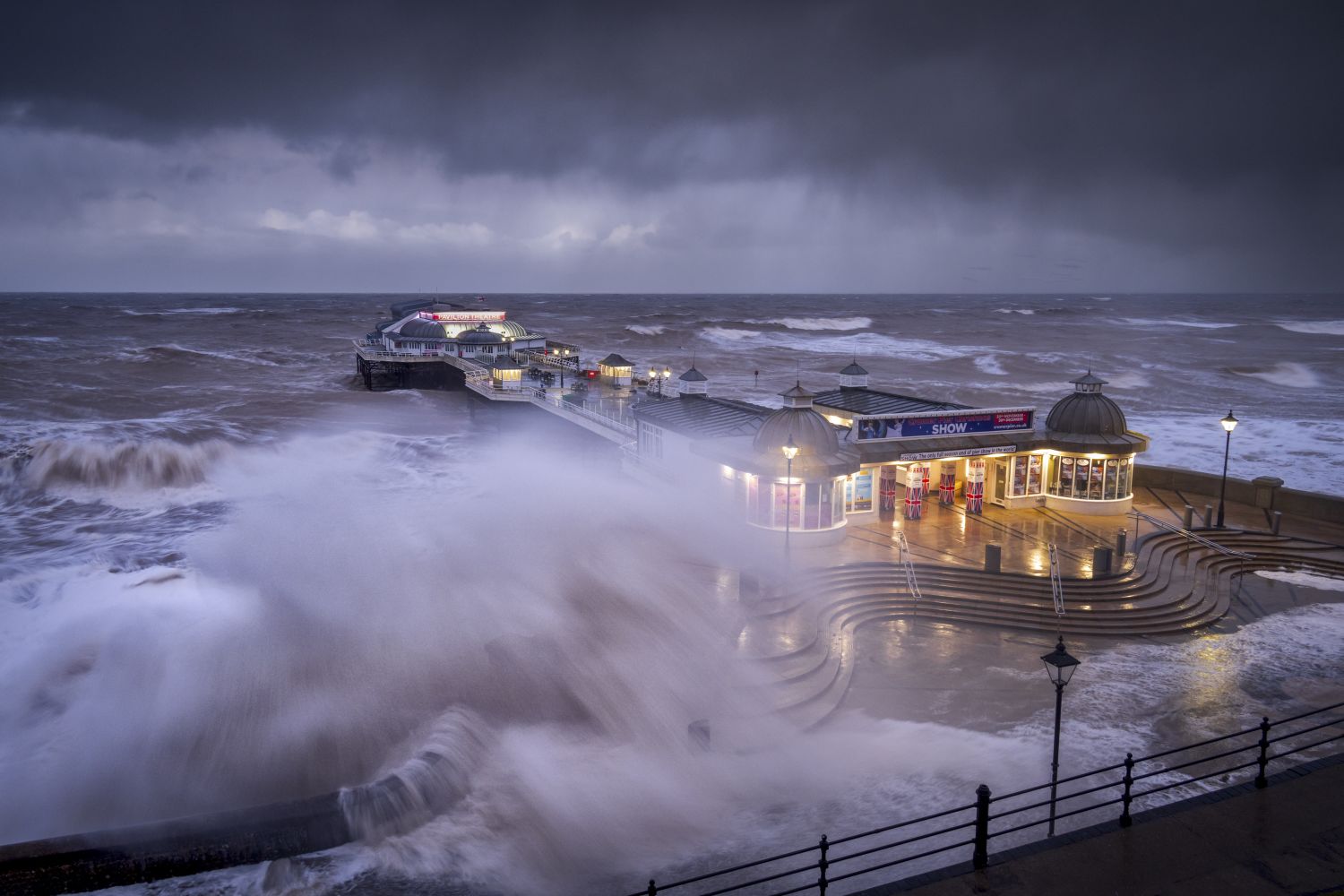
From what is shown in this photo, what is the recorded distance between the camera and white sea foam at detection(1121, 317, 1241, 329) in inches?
6147

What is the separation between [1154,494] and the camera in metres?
28.5

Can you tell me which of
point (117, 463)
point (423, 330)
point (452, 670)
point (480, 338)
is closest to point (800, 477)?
point (452, 670)

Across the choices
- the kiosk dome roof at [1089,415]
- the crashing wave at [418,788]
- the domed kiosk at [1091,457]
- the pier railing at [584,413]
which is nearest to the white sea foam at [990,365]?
the pier railing at [584,413]

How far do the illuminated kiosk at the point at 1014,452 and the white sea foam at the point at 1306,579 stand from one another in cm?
453

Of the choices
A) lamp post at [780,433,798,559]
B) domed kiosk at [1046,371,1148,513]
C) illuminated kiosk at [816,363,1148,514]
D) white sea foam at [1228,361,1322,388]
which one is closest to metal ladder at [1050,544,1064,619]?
illuminated kiosk at [816,363,1148,514]

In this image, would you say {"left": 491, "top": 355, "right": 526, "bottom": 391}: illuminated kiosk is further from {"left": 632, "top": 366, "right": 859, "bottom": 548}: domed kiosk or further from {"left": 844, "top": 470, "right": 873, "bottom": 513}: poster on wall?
{"left": 844, "top": 470, "right": 873, "bottom": 513}: poster on wall

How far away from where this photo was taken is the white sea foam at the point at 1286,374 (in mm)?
73625

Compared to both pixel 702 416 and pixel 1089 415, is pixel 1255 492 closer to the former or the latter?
pixel 1089 415

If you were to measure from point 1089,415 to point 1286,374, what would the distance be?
70313mm

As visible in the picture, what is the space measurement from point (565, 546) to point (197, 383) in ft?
202

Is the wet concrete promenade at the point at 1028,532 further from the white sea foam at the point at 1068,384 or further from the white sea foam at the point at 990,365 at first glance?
the white sea foam at the point at 990,365

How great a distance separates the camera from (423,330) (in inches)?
2872

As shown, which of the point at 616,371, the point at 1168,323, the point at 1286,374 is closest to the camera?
the point at 616,371

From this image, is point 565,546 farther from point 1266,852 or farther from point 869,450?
point 1266,852
